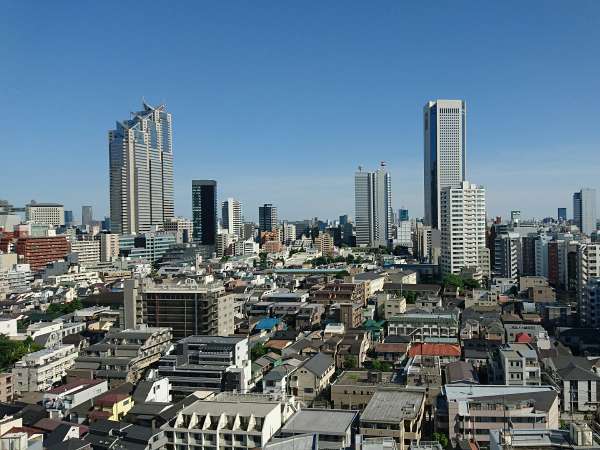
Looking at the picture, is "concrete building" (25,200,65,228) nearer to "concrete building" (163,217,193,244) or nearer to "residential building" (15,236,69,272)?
"concrete building" (163,217,193,244)

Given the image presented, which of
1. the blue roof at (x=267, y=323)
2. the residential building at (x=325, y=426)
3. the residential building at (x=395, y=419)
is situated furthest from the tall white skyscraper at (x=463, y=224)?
the residential building at (x=325, y=426)

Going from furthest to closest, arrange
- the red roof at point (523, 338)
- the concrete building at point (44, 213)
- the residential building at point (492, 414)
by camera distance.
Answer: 1. the concrete building at point (44, 213)
2. the red roof at point (523, 338)
3. the residential building at point (492, 414)

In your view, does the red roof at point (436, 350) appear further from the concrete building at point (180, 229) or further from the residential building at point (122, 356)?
the concrete building at point (180, 229)

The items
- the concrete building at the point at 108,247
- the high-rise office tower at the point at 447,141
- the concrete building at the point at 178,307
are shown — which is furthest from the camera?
the high-rise office tower at the point at 447,141

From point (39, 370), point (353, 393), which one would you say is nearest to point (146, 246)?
point (39, 370)

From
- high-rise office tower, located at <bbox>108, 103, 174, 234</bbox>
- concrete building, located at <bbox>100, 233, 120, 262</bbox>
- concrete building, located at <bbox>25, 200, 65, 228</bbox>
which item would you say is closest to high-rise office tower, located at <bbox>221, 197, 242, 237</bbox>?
high-rise office tower, located at <bbox>108, 103, 174, 234</bbox>

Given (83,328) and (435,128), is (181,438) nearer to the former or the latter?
(83,328)

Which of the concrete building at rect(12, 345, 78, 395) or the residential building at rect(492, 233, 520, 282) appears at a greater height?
the residential building at rect(492, 233, 520, 282)
